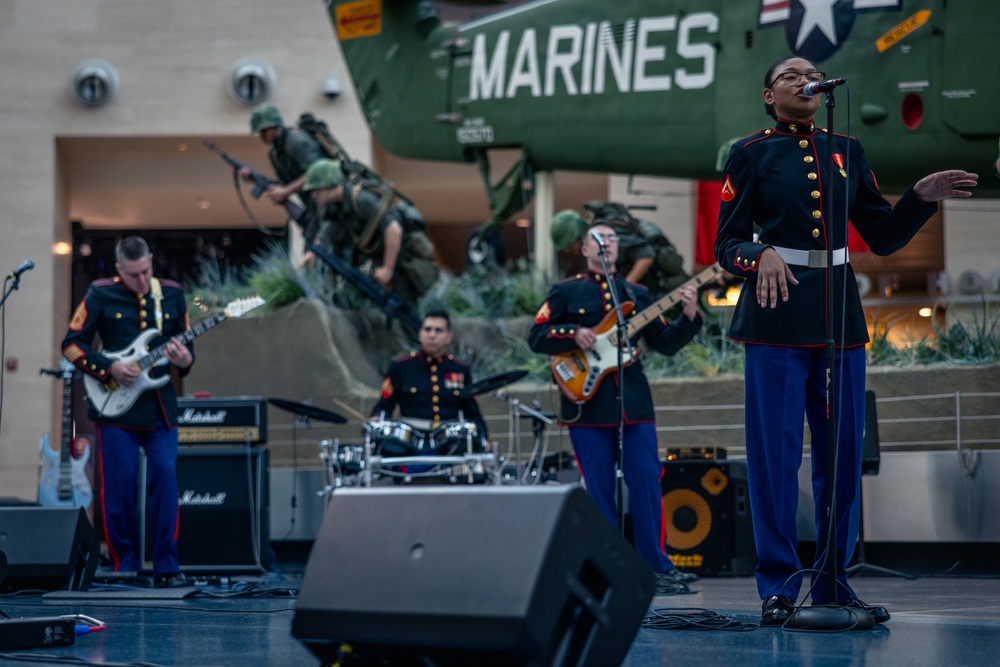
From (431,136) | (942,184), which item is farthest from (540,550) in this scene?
(431,136)

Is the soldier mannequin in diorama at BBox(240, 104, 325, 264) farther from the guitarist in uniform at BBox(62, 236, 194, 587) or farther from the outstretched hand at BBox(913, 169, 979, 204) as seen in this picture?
the outstretched hand at BBox(913, 169, 979, 204)

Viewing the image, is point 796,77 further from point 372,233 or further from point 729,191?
point 372,233

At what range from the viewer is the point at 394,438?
6.83 metres

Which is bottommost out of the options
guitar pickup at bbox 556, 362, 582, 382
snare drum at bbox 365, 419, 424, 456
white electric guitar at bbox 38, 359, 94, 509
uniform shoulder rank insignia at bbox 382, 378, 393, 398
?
white electric guitar at bbox 38, 359, 94, 509

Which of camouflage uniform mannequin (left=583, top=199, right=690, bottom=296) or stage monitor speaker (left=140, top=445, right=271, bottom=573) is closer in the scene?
stage monitor speaker (left=140, top=445, right=271, bottom=573)


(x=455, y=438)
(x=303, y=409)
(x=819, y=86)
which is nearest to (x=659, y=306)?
(x=455, y=438)

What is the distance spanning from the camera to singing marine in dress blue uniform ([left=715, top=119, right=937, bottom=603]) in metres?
3.73

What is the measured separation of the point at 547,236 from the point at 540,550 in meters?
8.10

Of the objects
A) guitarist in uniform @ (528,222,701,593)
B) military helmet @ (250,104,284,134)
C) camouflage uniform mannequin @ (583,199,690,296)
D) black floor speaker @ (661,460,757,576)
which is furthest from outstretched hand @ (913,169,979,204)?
military helmet @ (250,104,284,134)

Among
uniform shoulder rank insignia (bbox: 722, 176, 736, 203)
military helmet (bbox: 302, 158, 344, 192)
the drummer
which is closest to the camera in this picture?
uniform shoulder rank insignia (bbox: 722, 176, 736, 203)

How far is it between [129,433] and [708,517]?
3.15 meters

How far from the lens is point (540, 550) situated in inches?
92.2

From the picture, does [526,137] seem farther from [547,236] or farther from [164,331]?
[164,331]

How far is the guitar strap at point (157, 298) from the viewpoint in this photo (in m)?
6.17
